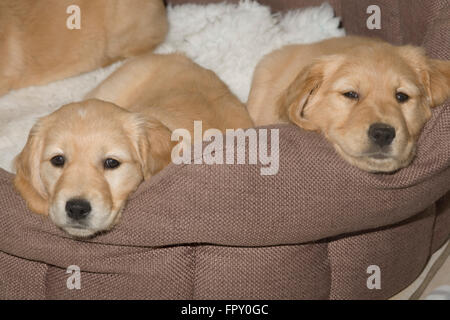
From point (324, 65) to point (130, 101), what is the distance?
1.01 metres

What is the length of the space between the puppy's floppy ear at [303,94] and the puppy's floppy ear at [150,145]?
496 mm

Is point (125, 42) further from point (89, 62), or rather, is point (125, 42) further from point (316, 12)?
point (316, 12)

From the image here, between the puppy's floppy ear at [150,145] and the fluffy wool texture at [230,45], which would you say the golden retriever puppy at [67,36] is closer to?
the fluffy wool texture at [230,45]

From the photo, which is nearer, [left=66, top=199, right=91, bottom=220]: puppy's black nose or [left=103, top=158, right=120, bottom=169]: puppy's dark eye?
[left=66, top=199, right=91, bottom=220]: puppy's black nose

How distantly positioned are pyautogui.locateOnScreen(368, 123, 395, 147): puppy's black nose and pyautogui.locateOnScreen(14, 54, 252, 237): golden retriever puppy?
76cm

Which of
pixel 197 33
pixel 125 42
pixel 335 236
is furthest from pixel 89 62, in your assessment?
pixel 335 236

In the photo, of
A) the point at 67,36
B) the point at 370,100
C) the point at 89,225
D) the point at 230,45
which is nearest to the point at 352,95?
the point at 370,100

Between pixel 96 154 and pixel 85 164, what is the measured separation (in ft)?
0.17

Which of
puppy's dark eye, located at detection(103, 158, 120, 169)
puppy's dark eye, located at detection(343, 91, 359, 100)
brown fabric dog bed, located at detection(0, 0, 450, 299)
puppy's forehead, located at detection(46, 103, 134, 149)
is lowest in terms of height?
brown fabric dog bed, located at detection(0, 0, 450, 299)

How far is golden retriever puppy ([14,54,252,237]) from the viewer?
2105mm

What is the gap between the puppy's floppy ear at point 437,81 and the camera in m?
2.40

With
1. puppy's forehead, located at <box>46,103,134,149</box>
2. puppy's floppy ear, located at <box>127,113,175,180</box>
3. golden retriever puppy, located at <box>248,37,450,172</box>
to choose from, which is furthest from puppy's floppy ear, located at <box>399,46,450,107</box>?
puppy's forehead, located at <box>46,103,134,149</box>

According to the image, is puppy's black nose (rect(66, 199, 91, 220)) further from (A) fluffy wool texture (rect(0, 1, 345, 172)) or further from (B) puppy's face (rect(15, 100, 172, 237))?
(A) fluffy wool texture (rect(0, 1, 345, 172))

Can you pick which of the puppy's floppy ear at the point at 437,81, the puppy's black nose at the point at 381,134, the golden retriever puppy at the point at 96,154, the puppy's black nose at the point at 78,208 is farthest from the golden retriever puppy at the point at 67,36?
the puppy's black nose at the point at 381,134
